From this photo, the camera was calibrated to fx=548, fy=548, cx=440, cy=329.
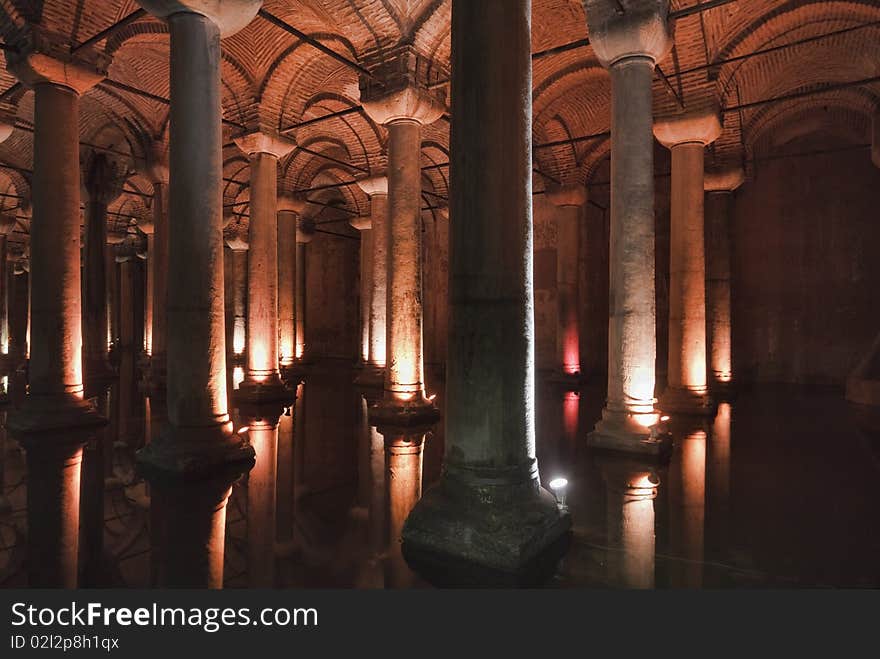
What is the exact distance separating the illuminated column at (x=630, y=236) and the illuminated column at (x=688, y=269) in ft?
8.64

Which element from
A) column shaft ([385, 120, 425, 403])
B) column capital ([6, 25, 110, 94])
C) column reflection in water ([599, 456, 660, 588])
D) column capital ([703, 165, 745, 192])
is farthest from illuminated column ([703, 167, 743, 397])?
column capital ([6, 25, 110, 94])

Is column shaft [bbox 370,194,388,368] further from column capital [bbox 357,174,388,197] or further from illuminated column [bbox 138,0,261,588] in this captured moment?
illuminated column [bbox 138,0,261,588]

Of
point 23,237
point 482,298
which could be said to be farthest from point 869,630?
point 23,237

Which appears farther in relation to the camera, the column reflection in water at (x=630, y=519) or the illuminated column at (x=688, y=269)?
the illuminated column at (x=688, y=269)

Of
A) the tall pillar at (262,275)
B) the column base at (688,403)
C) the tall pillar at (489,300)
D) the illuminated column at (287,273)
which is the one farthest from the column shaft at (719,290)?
the illuminated column at (287,273)

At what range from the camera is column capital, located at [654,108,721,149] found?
9.15m

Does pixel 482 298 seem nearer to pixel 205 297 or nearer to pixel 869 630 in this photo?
pixel 869 630

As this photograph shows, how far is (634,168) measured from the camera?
7191mm

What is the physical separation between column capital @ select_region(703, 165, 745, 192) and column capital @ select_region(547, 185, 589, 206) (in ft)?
11.6

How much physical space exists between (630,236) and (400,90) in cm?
424

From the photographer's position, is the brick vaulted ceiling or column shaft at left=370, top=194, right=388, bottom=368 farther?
column shaft at left=370, top=194, right=388, bottom=368

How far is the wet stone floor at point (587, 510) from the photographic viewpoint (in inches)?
138

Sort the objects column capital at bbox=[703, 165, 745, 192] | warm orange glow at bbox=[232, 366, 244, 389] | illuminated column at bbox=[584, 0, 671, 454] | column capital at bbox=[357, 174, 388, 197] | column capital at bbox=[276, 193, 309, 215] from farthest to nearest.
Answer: column capital at bbox=[276, 193, 309, 215], column capital at bbox=[357, 174, 388, 197], warm orange glow at bbox=[232, 366, 244, 389], column capital at bbox=[703, 165, 745, 192], illuminated column at bbox=[584, 0, 671, 454]

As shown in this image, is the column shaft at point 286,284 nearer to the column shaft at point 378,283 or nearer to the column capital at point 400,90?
the column shaft at point 378,283
